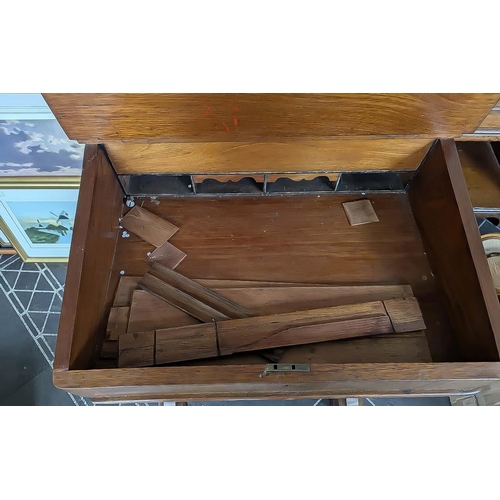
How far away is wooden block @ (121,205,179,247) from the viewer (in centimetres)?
107

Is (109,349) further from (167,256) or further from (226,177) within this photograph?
(226,177)

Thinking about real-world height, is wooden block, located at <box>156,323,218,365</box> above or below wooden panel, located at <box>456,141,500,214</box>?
below

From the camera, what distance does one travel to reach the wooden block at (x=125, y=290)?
3.26 ft

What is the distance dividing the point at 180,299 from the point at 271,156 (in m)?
0.41

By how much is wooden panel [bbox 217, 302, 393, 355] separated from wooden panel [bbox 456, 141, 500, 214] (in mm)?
471

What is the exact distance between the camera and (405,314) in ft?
3.16

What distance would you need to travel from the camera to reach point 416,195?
1095mm

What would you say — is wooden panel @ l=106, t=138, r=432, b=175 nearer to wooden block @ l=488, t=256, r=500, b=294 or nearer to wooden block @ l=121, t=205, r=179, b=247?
wooden block @ l=121, t=205, r=179, b=247

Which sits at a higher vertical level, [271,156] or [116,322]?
[271,156]

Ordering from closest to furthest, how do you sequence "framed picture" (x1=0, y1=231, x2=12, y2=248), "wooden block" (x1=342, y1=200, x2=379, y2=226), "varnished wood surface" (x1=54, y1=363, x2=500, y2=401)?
1. "varnished wood surface" (x1=54, y1=363, x2=500, y2=401)
2. "wooden block" (x1=342, y1=200, x2=379, y2=226)
3. "framed picture" (x1=0, y1=231, x2=12, y2=248)

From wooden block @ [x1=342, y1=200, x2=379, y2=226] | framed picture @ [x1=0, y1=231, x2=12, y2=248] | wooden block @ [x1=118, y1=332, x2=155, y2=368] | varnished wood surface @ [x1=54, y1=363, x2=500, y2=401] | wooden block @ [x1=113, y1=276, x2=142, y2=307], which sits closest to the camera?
varnished wood surface @ [x1=54, y1=363, x2=500, y2=401]

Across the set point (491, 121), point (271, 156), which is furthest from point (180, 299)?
point (491, 121)

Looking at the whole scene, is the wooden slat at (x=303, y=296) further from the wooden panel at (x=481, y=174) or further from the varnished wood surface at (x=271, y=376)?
the wooden panel at (x=481, y=174)

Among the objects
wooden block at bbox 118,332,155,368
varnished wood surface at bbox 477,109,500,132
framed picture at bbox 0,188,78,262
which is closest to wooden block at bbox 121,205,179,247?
wooden block at bbox 118,332,155,368
